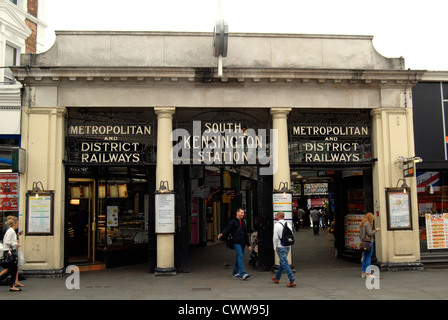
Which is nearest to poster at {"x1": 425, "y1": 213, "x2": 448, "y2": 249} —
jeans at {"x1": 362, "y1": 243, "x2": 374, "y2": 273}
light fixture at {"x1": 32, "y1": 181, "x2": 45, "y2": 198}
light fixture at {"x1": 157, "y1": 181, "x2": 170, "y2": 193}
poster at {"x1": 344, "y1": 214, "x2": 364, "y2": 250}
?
poster at {"x1": 344, "y1": 214, "x2": 364, "y2": 250}

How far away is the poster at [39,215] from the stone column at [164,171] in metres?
3.03

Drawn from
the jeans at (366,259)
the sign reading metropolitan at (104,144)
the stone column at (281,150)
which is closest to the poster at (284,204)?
the stone column at (281,150)

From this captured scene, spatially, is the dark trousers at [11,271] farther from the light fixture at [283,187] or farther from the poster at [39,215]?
the light fixture at [283,187]

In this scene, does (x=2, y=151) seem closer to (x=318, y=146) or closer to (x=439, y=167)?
(x=318, y=146)

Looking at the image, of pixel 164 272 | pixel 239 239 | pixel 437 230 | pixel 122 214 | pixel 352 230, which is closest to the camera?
pixel 239 239

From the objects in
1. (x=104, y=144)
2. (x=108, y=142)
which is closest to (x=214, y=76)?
(x=108, y=142)


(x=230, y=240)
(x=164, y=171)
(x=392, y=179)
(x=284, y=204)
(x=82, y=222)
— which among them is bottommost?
(x=230, y=240)

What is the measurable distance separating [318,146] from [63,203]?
→ 25.1ft

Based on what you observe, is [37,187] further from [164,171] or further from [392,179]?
[392,179]

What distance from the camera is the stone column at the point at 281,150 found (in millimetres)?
12141

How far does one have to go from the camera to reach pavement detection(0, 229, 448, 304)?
9.02m

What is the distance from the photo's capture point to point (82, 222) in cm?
1444

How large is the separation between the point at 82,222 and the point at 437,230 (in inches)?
455

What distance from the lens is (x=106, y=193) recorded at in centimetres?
1388
